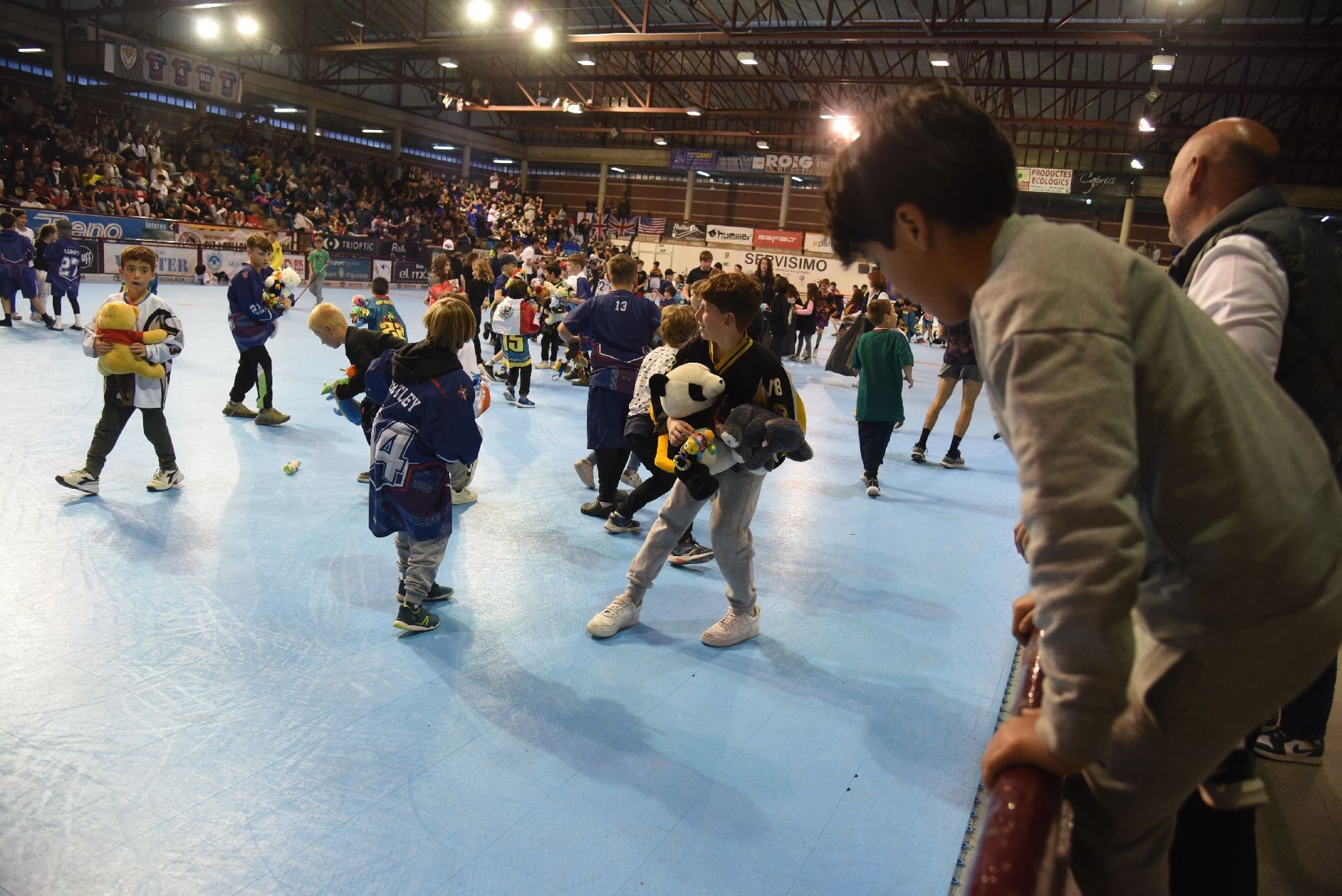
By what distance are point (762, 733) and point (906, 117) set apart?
8.73 ft

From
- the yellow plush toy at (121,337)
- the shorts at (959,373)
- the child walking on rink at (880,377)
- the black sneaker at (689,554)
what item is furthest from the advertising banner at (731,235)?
the yellow plush toy at (121,337)

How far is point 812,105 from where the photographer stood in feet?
94.5

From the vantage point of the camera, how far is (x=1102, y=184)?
26.4 meters

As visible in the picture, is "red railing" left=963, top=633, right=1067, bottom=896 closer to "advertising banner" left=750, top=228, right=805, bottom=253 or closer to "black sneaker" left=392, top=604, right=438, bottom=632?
"black sneaker" left=392, top=604, right=438, bottom=632

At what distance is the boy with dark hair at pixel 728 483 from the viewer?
146 inches

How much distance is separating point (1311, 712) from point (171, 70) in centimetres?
2918

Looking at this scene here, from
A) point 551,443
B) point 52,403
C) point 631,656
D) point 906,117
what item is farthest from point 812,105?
point 906,117

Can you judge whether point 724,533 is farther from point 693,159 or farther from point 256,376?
point 693,159

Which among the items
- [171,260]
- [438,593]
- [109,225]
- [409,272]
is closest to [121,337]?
[438,593]

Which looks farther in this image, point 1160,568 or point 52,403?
point 52,403

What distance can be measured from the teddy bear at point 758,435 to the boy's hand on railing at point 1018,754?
251cm

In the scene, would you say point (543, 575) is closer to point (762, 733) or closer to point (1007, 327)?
point (762, 733)

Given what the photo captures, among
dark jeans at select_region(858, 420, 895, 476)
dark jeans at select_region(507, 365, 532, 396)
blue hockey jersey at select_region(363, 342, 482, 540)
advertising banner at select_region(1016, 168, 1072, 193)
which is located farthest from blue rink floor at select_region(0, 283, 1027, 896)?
advertising banner at select_region(1016, 168, 1072, 193)

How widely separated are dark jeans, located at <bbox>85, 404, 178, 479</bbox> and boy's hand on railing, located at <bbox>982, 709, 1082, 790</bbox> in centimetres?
561
